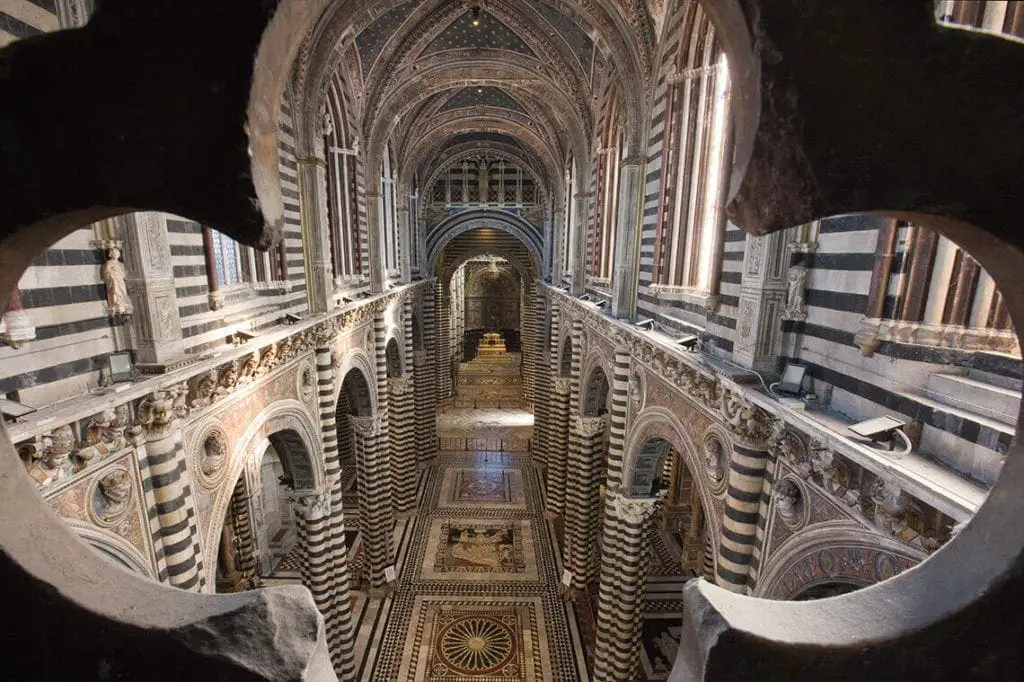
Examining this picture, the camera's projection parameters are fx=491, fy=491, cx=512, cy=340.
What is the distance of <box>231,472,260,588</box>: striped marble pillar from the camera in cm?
1196

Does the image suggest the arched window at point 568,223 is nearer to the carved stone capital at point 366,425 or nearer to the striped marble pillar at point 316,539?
the carved stone capital at point 366,425

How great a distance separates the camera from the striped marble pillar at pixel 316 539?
28.2 ft

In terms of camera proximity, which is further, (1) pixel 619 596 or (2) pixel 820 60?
(1) pixel 619 596

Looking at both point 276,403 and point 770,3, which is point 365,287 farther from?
point 770,3

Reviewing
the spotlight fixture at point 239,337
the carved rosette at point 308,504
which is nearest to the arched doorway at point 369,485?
the carved rosette at point 308,504

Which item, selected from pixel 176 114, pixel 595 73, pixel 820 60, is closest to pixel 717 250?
pixel 820 60

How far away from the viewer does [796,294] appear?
4371 mm

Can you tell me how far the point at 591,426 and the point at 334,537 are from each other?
20.4 feet

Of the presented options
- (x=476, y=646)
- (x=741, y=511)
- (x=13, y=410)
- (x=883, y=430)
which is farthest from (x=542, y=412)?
(x=13, y=410)

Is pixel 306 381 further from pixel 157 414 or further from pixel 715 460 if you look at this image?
pixel 715 460

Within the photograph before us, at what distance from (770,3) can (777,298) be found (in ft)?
13.9

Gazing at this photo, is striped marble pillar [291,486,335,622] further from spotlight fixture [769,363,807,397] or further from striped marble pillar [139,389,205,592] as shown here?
spotlight fixture [769,363,807,397]

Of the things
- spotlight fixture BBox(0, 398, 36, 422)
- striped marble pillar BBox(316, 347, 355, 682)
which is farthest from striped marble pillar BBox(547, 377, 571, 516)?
spotlight fixture BBox(0, 398, 36, 422)

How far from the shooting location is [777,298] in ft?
15.0
